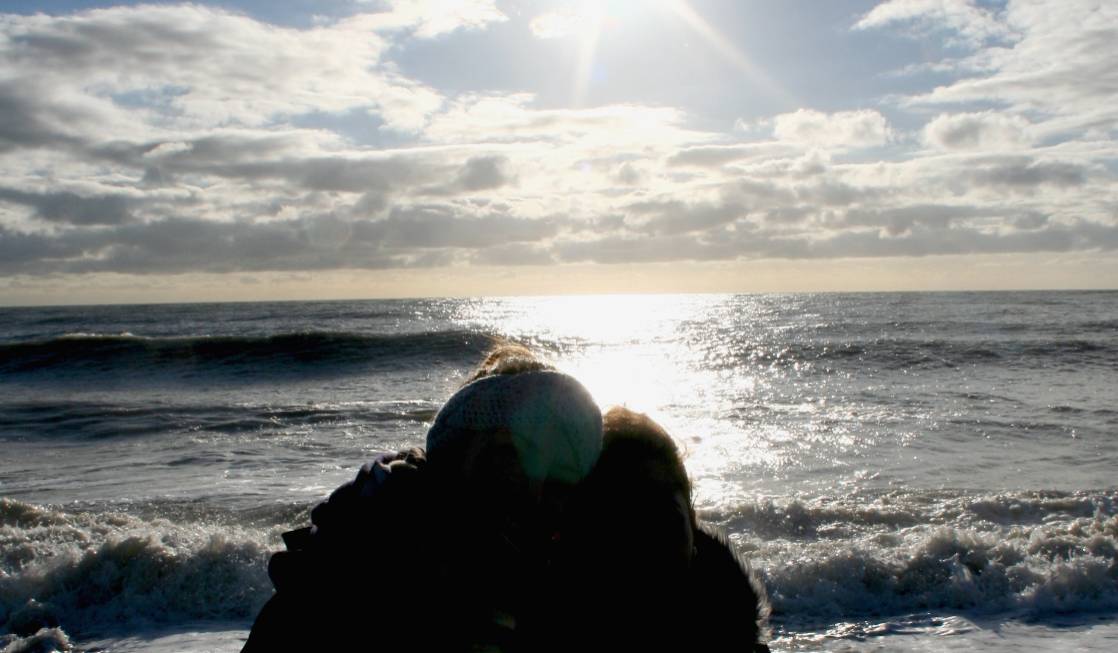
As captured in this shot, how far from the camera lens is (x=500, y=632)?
94 centimetres

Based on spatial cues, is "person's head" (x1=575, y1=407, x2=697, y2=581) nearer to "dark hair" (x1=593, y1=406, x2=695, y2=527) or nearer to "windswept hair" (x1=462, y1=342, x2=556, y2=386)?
"dark hair" (x1=593, y1=406, x2=695, y2=527)

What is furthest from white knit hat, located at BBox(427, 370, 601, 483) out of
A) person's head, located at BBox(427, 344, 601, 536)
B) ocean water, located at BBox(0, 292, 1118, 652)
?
ocean water, located at BBox(0, 292, 1118, 652)

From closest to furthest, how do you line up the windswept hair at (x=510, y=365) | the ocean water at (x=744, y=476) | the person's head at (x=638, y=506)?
the person's head at (x=638, y=506) < the windswept hair at (x=510, y=365) < the ocean water at (x=744, y=476)

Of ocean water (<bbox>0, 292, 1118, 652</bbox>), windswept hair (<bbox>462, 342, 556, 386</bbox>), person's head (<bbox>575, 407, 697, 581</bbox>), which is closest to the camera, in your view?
person's head (<bbox>575, 407, 697, 581</bbox>)

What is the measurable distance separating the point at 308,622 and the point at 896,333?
27.4m

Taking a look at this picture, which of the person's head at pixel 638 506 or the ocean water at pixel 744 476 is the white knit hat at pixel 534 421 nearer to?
the person's head at pixel 638 506

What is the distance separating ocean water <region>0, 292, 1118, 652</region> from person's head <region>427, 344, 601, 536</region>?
0.63 feet

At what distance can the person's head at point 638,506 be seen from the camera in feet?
3.25

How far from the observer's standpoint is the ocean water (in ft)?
18.7

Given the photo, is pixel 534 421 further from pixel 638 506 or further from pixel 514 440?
pixel 638 506

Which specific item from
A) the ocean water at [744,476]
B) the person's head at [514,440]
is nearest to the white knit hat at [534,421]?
the person's head at [514,440]

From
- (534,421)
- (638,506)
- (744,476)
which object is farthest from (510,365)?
(744,476)

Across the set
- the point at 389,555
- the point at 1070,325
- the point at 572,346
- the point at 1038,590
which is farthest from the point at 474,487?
the point at 1070,325

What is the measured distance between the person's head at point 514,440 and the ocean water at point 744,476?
0.19 metres
